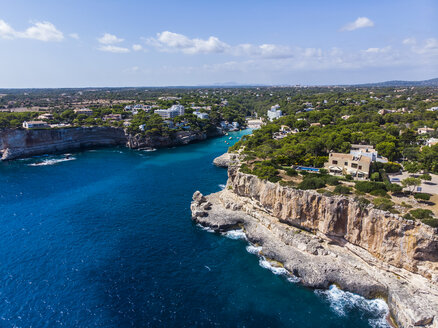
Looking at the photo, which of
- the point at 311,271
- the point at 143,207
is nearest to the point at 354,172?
the point at 311,271

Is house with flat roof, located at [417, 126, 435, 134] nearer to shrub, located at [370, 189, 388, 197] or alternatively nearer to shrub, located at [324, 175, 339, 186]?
shrub, located at [324, 175, 339, 186]

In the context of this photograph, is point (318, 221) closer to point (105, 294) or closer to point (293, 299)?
point (293, 299)

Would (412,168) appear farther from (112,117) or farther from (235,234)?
(112,117)

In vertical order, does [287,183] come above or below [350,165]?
below

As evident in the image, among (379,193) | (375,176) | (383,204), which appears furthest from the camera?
(375,176)

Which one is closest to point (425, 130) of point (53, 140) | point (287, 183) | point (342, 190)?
point (342, 190)

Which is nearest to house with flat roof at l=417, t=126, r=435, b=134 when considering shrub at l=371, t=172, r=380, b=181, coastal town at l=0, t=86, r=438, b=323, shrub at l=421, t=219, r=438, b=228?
coastal town at l=0, t=86, r=438, b=323

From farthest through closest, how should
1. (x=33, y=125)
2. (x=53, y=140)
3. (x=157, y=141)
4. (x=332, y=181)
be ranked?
1. (x=157, y=141)
2. (x=33, y=125)
3. (x=53, y=140)
4. (x=332, y=181)
